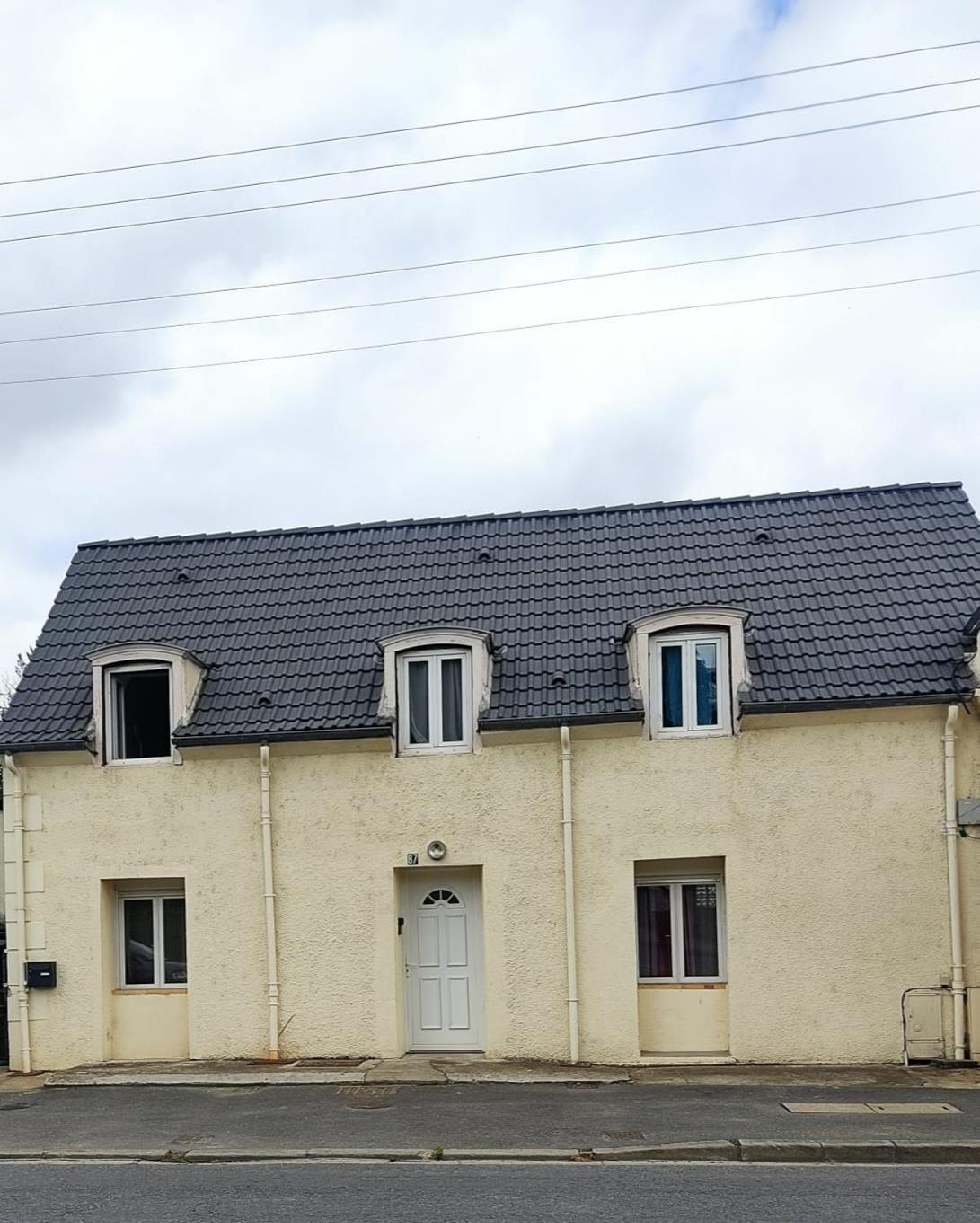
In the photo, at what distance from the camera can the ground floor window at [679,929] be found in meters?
15.9

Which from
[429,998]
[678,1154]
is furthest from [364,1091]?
[678,1154]

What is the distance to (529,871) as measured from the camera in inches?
619

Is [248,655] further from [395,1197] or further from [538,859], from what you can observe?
[395,1197]

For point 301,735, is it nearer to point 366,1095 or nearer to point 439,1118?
point 366,1095

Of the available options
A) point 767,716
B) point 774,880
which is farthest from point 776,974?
point 767,716

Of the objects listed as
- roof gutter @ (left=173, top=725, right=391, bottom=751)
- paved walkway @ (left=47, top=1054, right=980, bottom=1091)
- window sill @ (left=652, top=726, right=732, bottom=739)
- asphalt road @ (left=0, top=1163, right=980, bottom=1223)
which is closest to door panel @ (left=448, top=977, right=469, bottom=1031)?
paved walkway @ (left=47, top=1054, right=980, bottom=1091)

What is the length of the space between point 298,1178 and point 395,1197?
1139mm

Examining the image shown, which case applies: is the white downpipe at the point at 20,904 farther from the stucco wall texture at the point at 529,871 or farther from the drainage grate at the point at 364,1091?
the drainage grate at the point at 364,1091

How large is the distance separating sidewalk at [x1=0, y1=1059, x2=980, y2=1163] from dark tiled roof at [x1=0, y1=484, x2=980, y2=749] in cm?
402

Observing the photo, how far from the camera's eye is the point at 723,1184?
9883 mm

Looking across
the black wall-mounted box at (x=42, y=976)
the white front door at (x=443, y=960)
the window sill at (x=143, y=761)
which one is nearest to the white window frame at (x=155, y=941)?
the black wall-mounted box at (x=42, y=976)

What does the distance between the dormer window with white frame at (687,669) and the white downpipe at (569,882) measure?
1.03 meters

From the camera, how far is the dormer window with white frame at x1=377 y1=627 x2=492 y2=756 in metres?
16.1

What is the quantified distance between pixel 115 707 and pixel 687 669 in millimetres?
7012
